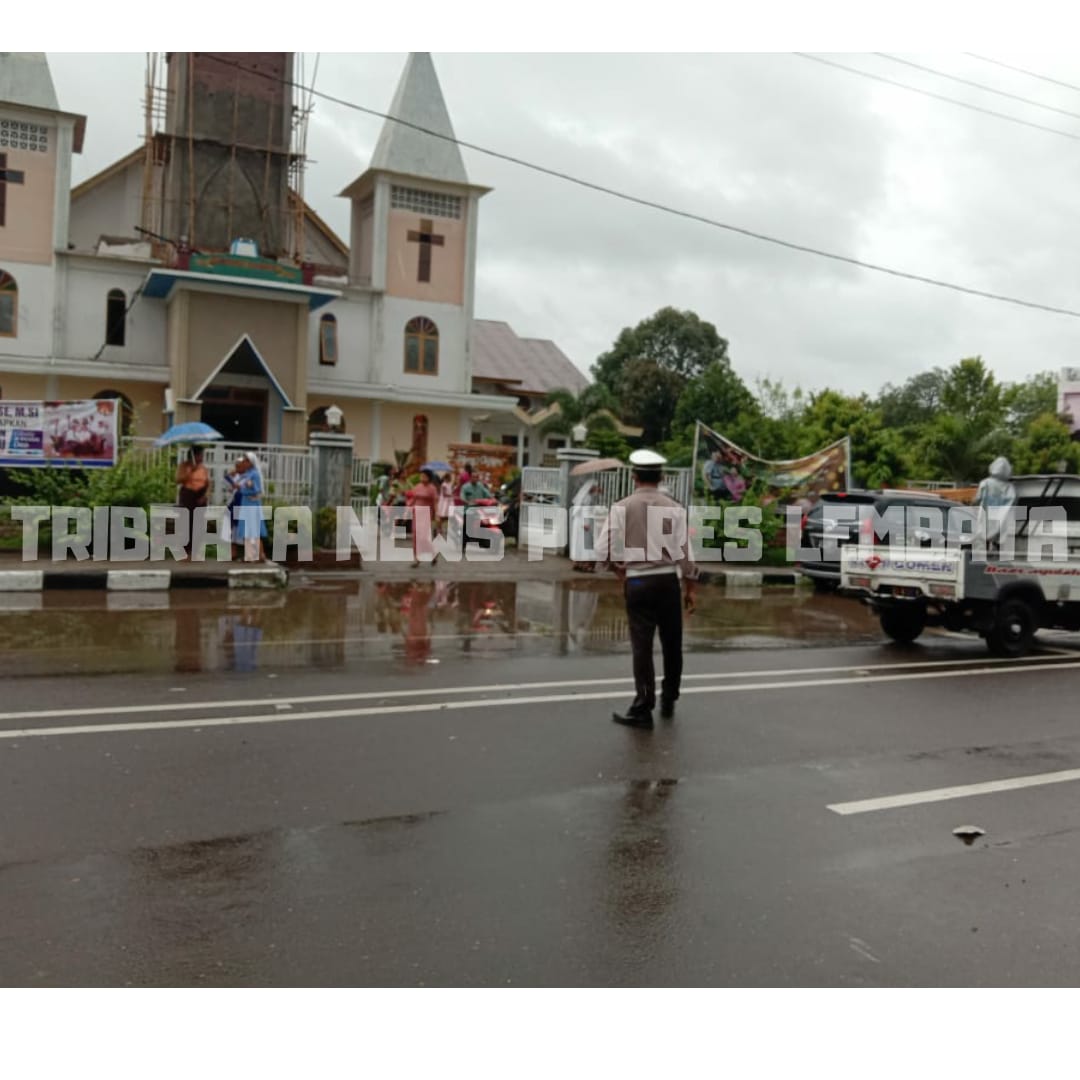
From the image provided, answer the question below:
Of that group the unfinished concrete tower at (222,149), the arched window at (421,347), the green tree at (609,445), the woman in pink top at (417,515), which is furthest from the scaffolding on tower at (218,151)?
the woman in pink top at (417,515)

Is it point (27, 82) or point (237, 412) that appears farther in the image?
point (237, 412)

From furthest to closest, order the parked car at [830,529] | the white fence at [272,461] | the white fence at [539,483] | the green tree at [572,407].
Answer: the green tree at [572,407]
the white fence at [539,483]
the white fence at [272,461]
the parked car at [830,529]

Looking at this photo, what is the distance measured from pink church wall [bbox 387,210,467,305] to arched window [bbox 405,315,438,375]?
81cm

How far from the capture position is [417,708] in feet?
24.8

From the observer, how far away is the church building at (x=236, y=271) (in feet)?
90.3

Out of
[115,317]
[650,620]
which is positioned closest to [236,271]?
[115,317]

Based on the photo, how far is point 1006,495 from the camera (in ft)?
37.0

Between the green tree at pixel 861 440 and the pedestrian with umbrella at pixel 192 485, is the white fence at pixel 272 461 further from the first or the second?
the green tree at pixel 861 440

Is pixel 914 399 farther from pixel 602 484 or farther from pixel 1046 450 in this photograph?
pixel 602 484

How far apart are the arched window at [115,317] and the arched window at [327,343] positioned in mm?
5403

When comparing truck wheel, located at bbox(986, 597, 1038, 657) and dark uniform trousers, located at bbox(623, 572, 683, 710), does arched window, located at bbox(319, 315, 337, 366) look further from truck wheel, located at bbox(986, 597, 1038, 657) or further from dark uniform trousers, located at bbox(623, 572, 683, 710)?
dark uniform trousers, located at bbox(623, 572, 683, 710)

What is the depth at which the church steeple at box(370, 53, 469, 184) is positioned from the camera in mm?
31781

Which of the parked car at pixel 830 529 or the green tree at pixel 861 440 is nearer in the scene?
the parked car at pixel 830 529

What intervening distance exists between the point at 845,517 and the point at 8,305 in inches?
869
